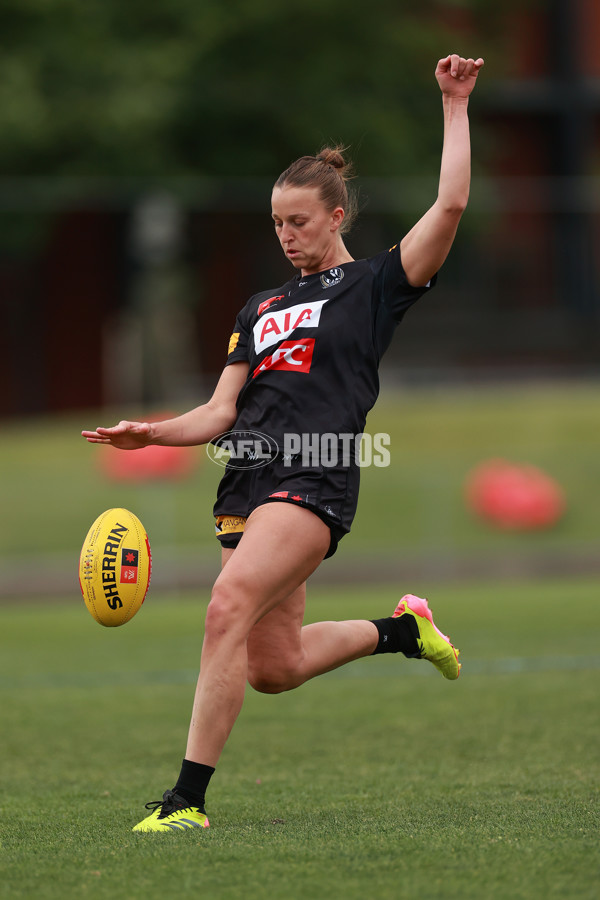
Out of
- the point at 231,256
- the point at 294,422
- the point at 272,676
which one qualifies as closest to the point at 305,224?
the point at 294,422

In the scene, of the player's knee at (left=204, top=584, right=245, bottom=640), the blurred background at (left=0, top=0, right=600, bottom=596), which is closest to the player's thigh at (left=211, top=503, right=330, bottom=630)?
the player's knee at (left=204, top=584, right=245, bottom=640)

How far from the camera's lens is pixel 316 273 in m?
5.05

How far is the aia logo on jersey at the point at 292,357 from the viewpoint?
190 inches

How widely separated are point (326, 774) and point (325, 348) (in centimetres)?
207

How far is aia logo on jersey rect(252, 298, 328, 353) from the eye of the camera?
489 centimetres

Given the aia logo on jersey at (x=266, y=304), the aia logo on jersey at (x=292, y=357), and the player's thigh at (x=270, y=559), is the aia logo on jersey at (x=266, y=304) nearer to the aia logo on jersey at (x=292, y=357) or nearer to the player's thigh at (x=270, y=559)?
the aia logo on jersey at (x=292, y=357)

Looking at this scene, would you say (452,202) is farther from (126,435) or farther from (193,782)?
(193,782)

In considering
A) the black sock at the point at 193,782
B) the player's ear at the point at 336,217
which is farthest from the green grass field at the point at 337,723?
the player's ear at the point at 336,217

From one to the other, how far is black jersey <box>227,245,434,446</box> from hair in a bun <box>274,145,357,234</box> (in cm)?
24

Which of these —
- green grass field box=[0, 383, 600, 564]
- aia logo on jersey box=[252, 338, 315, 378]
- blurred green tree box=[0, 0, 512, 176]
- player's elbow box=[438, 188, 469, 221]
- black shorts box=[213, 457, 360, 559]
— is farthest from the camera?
blurred green tree box=[0, 0, 512, 176]

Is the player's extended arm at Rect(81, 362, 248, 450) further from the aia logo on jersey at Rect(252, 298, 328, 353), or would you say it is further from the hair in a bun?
the hair in a bun

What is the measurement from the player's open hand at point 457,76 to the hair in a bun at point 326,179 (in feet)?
1.76

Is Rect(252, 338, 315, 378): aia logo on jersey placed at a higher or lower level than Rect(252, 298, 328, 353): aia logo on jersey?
lower

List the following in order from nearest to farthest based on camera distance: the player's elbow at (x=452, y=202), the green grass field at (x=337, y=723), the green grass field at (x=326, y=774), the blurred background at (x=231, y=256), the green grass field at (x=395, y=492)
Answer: the green grass field at (x=326, y=774)
the green grass field at (x=337, y=723)
the player's elbow at (x=452, y=202)
the green grass field at (x=395, y=492)
the blurred background at (x=231, y=256)
